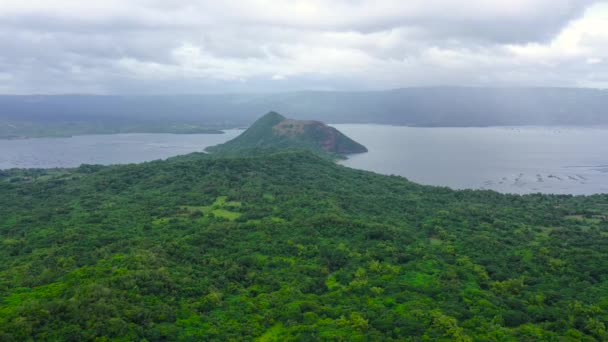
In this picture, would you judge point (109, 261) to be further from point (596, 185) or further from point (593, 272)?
point (596, 185)

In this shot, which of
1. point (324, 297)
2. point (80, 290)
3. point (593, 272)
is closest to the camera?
point (80, 290)

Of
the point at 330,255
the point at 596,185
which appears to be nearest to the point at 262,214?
the point at 330,255

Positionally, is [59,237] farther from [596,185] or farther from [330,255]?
[596,185]

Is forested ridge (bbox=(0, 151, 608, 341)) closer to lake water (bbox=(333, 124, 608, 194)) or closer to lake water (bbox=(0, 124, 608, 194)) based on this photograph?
lake water (bbox=(333, 124, 608, 194))

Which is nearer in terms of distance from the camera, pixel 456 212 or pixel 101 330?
pixel 101 330

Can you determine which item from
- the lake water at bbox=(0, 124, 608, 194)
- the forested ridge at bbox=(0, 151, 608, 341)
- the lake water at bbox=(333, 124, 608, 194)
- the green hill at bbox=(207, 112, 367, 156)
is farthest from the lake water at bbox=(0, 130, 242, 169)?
the forested ridge at bbox=(0, 151, 608, 341)

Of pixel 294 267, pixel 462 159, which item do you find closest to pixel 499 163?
pixel 462 159

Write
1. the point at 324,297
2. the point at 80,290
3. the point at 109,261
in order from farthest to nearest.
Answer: the point at 109,261
the point at 324,297
the point at 80,290

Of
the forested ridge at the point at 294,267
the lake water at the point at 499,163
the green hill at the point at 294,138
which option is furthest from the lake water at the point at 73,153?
the forested ridge at the point at 294,267
